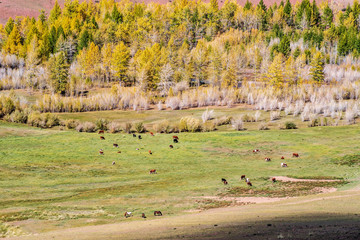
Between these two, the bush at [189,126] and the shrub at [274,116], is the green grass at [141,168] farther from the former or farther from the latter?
the shrub at [274,116]

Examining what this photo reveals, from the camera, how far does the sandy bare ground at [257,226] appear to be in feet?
50.8

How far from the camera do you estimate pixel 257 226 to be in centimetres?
1709

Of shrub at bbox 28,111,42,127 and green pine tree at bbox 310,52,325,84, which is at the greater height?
green pine tree at bbox 310,52,325,84

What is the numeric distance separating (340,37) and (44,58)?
287 feet

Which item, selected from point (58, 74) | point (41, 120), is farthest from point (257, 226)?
point (58, 74)

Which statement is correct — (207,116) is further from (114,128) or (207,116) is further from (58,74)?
(58,74)

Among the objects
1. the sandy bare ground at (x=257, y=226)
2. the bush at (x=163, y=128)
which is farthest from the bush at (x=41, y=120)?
the sandy bare ground at (x=257, y=226)

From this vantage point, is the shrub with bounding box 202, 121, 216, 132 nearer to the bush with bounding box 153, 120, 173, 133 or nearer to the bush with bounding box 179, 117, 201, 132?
the bush with bounding box 179, 117, 201, 132

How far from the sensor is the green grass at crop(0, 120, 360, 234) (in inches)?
1017

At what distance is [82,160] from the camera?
38.5 meters

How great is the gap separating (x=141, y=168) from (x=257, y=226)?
20130mm

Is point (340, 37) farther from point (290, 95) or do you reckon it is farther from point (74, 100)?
point (74, 100)

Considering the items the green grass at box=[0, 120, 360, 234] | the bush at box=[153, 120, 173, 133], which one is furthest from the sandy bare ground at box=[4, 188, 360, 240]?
the bush at box=[153, 120, 173, 133]

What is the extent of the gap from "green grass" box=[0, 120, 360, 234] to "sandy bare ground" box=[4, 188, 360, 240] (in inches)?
142
